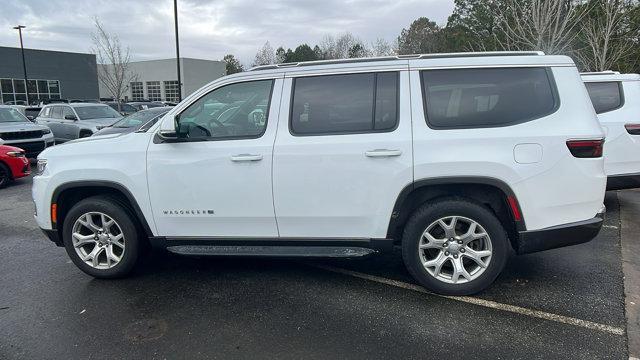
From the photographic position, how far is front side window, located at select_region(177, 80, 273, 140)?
4035 millimetres

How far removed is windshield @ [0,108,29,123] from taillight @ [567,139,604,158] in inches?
542

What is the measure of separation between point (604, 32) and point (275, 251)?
45.1 ft

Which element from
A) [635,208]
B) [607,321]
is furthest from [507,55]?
[635,208]

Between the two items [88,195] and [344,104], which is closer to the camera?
[344,104]

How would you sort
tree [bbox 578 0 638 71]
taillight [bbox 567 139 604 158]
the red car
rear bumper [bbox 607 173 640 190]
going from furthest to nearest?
1. tree [bbox 578 0 638 71]
2. the red car
3. rear bumper [bbox 607 173 640 190]
4. taillight [bbox 567 139 604 158]

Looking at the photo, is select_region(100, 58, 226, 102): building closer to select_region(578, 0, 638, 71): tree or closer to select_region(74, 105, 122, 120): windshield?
select_region(74, 105, 122, 120): windshield

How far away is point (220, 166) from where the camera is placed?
3.99 m

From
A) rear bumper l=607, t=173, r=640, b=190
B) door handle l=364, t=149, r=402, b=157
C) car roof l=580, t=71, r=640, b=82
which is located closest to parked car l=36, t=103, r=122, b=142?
door handle l=364, t=149, r=402, b=157

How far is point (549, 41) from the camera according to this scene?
1246cm

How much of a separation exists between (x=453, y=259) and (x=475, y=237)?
0.87ft

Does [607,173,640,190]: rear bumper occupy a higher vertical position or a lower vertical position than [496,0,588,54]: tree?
lower

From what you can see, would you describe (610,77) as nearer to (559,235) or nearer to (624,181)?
(624,181)

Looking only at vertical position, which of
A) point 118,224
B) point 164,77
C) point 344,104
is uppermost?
point 164,77

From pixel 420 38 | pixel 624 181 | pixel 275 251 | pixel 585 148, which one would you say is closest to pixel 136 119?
pixel 275 251
